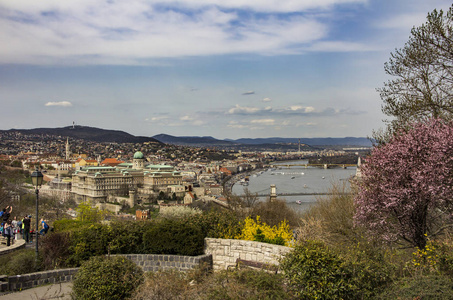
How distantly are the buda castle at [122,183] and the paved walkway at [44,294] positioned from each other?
53.0 m

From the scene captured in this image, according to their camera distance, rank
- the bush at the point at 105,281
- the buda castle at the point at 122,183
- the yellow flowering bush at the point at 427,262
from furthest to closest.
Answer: the buda castle at the point at 122,183, the bush at the point at 105,281, the yellow flowering bush at the point at 427,262

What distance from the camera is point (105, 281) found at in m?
5.11

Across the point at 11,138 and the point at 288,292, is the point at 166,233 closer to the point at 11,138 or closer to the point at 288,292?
the point at 288,292

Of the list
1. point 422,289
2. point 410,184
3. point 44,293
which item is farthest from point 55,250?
point 410,184

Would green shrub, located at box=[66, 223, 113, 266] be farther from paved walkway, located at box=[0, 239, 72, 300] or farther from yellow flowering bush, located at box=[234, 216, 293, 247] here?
yellow flowering bush, located at box=[234, 216, 293, 247]

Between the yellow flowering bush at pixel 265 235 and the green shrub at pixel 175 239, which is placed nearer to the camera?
the yellow flowering bush at pixel 265 235

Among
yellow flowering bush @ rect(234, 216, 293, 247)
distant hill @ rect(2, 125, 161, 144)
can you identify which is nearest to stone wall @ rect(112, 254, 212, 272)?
yellow flowering bush @ rect(234, 216, 293, 247)

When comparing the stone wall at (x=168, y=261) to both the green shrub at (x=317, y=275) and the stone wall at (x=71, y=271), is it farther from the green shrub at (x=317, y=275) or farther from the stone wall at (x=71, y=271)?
the green shrub at (x=317, y=275)

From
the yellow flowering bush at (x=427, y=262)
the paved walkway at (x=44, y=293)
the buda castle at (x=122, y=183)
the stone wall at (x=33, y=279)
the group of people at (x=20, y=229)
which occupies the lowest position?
the buda castle at (x=122, y=183)

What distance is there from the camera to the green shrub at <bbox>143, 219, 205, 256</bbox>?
275 inches

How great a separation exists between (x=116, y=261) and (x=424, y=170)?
15.5 ft

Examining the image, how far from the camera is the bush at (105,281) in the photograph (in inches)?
199

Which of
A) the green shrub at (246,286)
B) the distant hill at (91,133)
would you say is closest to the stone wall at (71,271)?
the green shrub at (246,286)

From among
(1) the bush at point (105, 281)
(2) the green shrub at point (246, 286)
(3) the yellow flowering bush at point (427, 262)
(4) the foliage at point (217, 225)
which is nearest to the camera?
(2) the green shrub at point (246, 286)
